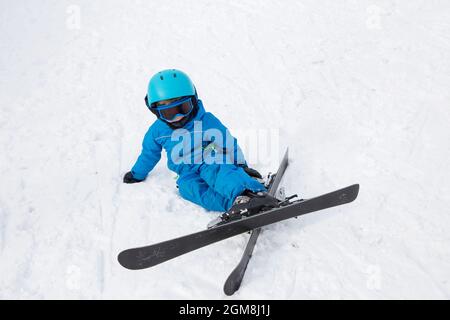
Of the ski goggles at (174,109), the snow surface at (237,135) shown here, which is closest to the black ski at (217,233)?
the snow surface at (237,135)

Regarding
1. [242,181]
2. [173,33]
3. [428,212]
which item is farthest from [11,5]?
[428,212]

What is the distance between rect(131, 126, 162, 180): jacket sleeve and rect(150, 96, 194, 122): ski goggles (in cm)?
32

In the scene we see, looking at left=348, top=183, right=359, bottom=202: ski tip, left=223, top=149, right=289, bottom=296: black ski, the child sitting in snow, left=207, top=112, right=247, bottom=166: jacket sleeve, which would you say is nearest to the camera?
left=223, top=149, right=289, bottom=296: black ski

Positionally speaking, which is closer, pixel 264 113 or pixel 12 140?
pixel 12 140

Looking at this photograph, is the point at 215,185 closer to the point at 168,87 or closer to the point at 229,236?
the point at 229,236

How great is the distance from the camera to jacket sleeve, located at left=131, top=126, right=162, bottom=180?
12.9ft

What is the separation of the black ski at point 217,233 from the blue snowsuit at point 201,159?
13.7 inches

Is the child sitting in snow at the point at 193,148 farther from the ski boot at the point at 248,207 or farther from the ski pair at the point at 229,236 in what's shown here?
the ski pair at the point at 229,236

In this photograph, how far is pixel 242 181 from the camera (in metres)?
3.34

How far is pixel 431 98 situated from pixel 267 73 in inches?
97.9

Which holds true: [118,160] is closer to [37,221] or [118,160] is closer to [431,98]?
[37,221]

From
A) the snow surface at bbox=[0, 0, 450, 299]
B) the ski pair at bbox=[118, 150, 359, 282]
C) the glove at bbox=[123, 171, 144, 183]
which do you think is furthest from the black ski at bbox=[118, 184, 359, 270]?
the glove at bbox=[123, 171, 144, 183]

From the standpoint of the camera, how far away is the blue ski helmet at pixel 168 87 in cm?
354

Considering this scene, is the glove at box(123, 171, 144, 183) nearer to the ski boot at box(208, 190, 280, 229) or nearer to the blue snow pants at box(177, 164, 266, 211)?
the blue snow pants at box(177, 164, 266, 211)
